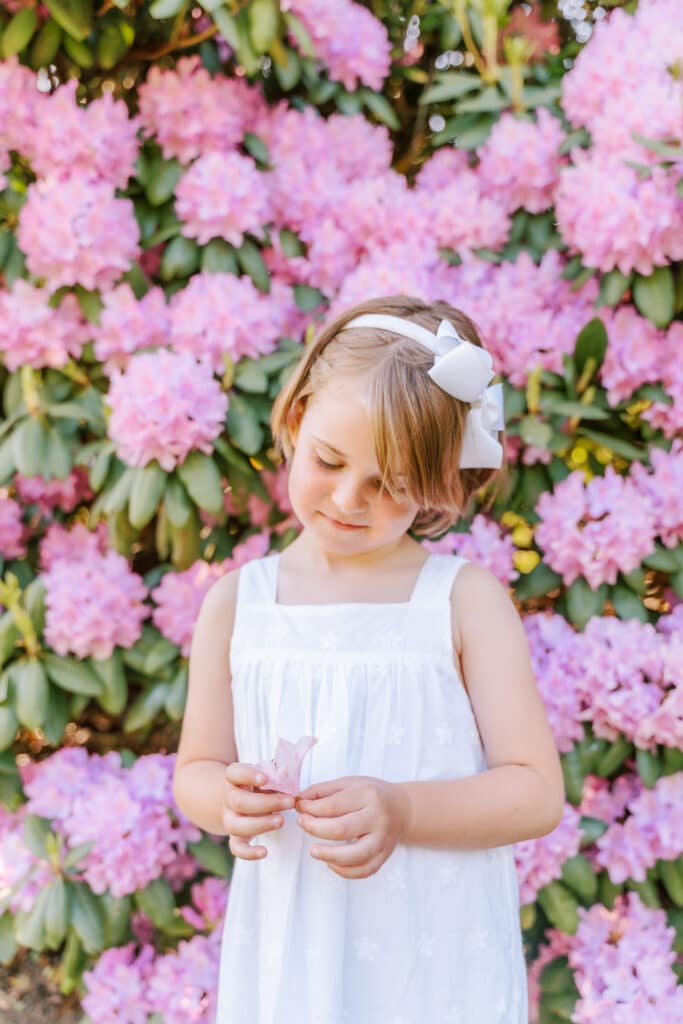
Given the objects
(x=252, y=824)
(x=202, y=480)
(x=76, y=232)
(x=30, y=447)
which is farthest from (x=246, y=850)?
(x=76, y=232)

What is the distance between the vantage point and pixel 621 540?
1.63 m

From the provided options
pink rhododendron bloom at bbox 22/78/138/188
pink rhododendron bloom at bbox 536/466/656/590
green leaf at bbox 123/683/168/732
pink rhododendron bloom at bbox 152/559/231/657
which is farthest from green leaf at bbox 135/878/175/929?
pink rhododendron bloom at bbox 22/78/138/188

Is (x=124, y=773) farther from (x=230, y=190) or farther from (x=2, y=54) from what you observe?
(x=2, y=54)

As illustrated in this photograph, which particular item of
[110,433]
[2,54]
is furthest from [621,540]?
[2,54]

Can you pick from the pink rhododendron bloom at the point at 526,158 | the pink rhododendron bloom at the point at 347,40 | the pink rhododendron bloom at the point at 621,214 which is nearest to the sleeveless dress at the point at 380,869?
the pink rhododendron bloom at the point at 621,214

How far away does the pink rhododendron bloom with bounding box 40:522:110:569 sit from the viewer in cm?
185

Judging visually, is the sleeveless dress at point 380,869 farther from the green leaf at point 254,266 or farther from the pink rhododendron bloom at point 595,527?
the green leaf at point 254,266

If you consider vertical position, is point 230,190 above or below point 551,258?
above

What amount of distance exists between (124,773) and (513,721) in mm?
958

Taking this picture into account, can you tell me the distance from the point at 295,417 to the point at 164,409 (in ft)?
1.21

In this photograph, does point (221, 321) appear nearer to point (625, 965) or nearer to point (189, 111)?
point (189, 111)

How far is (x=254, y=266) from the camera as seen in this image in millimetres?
1797

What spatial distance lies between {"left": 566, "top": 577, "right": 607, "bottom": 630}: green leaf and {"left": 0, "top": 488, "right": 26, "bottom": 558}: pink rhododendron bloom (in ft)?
3.43

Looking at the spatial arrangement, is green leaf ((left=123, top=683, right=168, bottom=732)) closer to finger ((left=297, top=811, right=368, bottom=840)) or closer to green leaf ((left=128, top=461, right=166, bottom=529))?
green leaf ((left=128, top=461, right=166, bottom=529))
